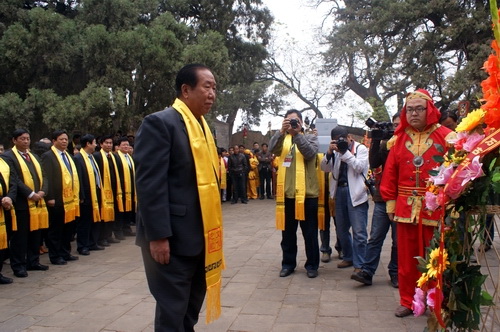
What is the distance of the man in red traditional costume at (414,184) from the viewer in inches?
151

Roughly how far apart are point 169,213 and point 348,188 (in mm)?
3277

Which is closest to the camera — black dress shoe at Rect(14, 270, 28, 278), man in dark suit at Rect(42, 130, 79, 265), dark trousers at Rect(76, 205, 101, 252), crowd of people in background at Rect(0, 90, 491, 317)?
crowd of people in background at Rect(0, 90, 491, 317)

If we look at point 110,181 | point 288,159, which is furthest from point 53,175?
point 288,159

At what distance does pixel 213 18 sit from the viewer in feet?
49.0

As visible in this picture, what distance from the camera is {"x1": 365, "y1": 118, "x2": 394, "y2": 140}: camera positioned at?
4.59 metres

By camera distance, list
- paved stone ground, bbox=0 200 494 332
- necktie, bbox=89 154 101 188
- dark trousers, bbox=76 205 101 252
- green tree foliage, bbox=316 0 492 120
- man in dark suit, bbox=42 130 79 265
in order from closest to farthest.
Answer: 1. paved stone ground, bbox=0 200 494 332
2. man in dark suit, bbox=42 130 79 265
3. dark trousers, bbox=76 205 101 252
4. necktie, bbox=89 154 101 188
5. green tree foliage, bbox=316 0 492 120

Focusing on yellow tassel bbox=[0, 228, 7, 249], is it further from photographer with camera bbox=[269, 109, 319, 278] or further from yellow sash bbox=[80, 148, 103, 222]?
photographer with camera bbox=[269, 109, 319, 278]

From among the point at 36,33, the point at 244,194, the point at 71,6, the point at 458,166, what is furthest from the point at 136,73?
the point at 458,166

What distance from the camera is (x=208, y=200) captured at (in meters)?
2.68

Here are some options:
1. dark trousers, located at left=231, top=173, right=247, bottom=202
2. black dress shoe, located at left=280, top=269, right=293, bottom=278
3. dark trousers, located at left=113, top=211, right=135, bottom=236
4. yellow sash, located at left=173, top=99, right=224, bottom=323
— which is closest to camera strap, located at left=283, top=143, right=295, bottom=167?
black dress shoe, located at left=280, top=269, right=293, bottom=278

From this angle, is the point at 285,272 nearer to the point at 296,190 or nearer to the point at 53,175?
the point at 296,190

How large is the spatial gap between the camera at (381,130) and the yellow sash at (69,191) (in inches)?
173

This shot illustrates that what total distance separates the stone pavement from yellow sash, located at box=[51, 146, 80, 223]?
2.33ft

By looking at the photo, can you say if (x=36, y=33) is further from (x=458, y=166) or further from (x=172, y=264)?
(x=458, y=166)
